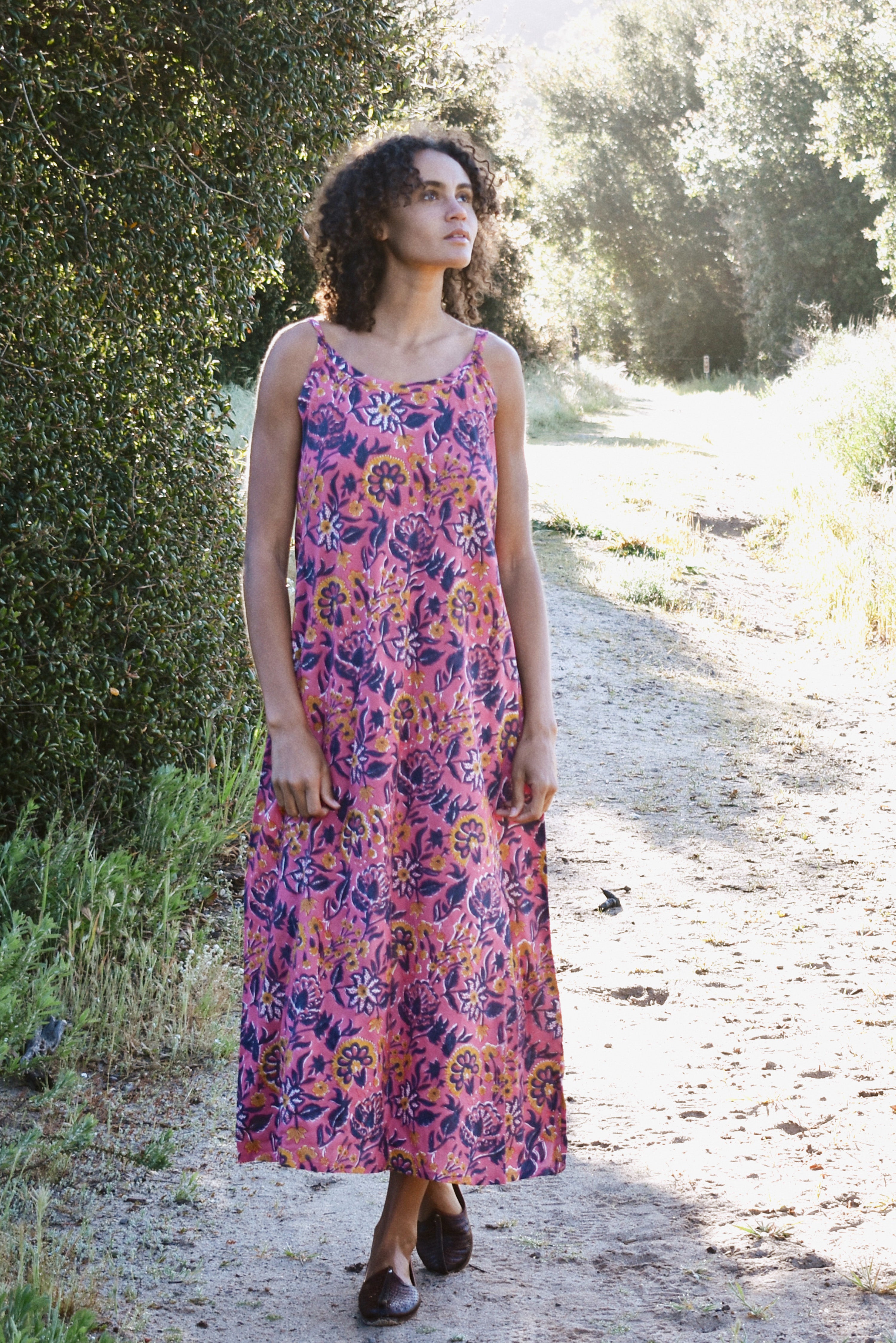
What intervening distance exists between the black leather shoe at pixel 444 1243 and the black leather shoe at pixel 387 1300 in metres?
0.19

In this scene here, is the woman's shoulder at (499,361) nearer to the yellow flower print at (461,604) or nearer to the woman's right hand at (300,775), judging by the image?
the yellow flower print at (461,604)

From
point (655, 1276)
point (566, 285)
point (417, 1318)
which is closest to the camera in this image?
point (417, 1318)

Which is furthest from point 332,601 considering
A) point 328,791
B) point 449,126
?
point 449,126

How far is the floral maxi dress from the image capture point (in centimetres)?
235

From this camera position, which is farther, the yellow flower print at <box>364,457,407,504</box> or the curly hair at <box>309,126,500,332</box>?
the curly hair at <box>309,126,500,332</box>

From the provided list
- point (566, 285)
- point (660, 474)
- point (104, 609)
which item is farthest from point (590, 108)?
point (104, 609)

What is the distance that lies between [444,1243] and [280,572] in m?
1.47

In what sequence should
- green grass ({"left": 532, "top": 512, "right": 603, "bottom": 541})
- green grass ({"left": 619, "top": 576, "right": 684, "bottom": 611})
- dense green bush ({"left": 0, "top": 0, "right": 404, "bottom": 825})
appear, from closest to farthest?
dense green bush ({"left": 0, "top": 0, "right": 404, "bottom": 825}) → green grass ({"left": 619, "top": 576, "right": 684, "bottom": 611}) → green grass ({"left": 532, "top": 512, "right": 603, "bottom": 541})

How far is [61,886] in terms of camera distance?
400cm

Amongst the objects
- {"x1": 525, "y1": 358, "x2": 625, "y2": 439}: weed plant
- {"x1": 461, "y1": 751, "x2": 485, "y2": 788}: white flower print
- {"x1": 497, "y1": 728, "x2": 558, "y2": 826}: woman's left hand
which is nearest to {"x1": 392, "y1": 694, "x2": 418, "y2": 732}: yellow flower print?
{"x1": 461, "y1": 751, "x2": 485, "y2": 788}: white flower print

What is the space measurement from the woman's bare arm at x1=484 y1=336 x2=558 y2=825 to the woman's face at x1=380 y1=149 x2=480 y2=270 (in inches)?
7.4

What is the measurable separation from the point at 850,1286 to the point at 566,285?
40555 mm

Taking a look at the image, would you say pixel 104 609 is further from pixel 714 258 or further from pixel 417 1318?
pixel 714 258

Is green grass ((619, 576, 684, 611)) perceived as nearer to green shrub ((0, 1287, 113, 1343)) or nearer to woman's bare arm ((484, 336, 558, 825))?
woman's bare arm ((484, 336, 558, 825))
